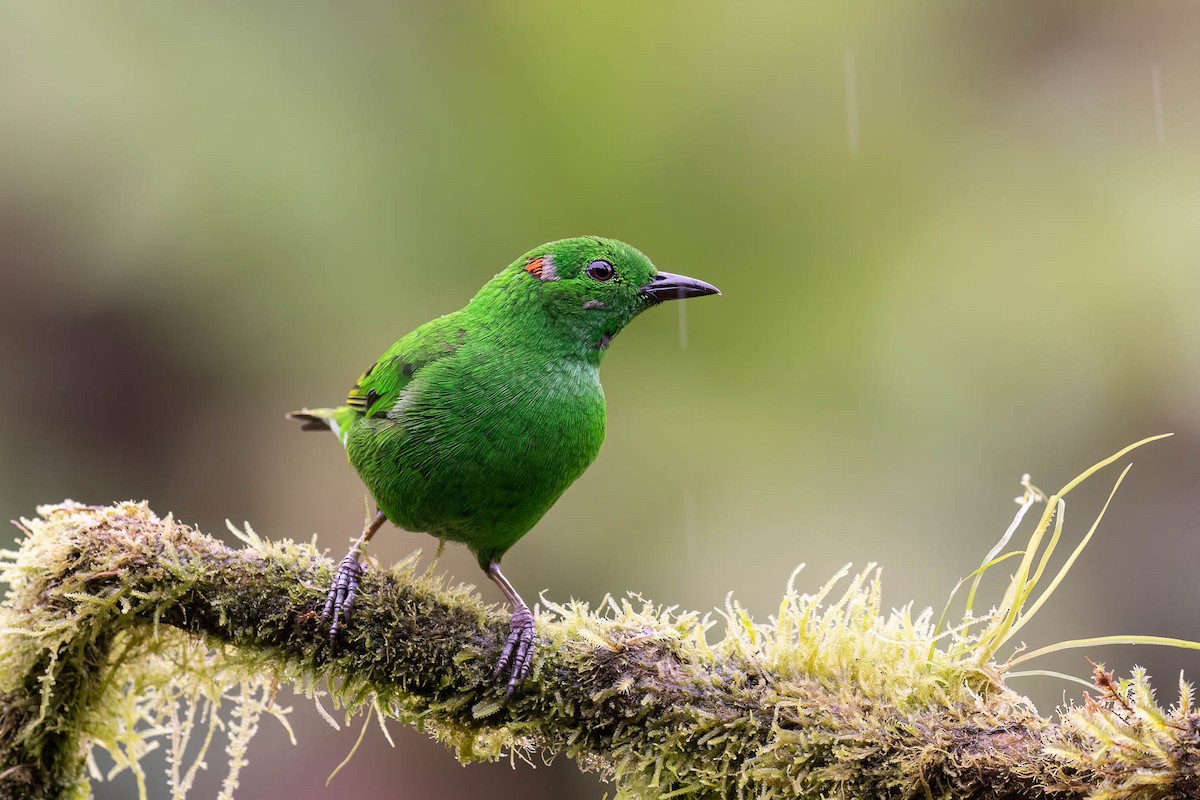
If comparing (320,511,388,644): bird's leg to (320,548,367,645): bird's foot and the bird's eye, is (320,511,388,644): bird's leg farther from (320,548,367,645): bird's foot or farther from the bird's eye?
the bird's eye

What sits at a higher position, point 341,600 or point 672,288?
point 672,288

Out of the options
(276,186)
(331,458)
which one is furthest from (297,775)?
(276,186)

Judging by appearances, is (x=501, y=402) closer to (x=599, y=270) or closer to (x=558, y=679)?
(x=599, y=270)

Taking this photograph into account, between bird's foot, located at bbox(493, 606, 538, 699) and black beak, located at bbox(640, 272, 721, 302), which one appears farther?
black beak, located at bbox(640, 272, 721, 302)

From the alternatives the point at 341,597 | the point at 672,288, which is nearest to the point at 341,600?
the point at 341,597

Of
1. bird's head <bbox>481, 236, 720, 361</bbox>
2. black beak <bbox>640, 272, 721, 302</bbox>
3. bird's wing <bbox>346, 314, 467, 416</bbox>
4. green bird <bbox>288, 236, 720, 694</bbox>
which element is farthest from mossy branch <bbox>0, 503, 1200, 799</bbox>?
black beak <bbox>640, 272, 721, 302</bbox>

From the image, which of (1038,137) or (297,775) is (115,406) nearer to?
(297,775)
